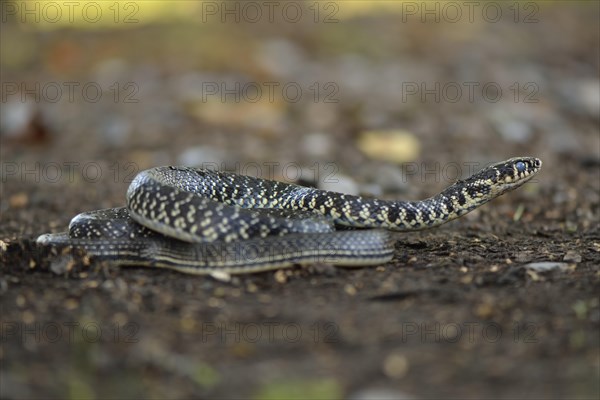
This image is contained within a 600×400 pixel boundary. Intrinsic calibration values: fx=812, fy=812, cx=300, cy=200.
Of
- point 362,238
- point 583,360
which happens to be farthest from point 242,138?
point 583,360

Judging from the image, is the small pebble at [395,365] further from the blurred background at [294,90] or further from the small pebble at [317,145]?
the small pebble at [317,145]

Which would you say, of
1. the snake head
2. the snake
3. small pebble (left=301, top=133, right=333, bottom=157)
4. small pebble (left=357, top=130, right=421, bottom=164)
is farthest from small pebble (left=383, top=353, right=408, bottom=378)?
small pebble (left=301, top=133, right=333, bottom=157)

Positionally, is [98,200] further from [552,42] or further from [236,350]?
[552,42]

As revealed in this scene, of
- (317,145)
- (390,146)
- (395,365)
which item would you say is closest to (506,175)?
(395,365)

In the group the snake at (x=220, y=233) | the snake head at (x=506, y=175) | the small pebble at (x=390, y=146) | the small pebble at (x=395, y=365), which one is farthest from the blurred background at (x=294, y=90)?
the small pebble at (x=395, y=365)

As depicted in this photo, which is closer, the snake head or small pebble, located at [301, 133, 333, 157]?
the snake head

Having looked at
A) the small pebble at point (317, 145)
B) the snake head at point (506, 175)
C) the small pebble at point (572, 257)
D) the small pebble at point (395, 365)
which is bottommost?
the small pebble at point (317, 145)

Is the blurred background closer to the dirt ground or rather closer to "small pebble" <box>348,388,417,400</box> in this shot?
the dirt ground
